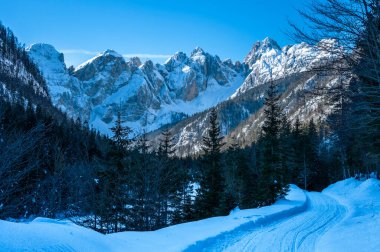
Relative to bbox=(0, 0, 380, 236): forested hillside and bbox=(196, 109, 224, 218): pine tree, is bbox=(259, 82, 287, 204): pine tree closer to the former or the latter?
bbox=(0, 0, 380, 236): forested hillside

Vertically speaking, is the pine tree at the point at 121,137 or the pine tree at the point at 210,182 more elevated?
the pine tree at the point at 121,137

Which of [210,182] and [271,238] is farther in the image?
[210,182]

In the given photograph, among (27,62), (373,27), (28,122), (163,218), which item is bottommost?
(163,218)

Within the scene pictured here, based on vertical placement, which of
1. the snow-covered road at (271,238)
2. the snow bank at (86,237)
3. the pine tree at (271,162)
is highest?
the pine tree at (271,162)

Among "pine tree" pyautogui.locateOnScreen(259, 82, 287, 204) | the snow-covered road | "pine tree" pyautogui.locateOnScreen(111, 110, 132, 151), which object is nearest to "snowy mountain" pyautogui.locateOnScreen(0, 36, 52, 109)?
"pine tree" pyautogui.locateOnScreen(111, 110, 132, 151)

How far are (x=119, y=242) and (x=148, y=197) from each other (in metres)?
13.4

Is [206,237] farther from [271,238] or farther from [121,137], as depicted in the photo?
[121,137]

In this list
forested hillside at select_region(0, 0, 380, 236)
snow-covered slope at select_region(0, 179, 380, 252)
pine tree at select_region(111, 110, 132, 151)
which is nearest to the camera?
snow-covered slope at select_region(0, 179, 380, 252)

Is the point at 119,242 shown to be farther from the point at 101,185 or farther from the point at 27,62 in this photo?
the point at 27,62

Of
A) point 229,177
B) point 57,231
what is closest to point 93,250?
point 57,231

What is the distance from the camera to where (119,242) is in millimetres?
6707

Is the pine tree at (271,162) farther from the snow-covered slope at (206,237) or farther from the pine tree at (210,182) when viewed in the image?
the snow-covered slope at (206,237)

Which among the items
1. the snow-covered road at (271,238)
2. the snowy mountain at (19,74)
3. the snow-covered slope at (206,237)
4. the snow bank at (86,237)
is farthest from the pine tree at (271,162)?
the snowy mountain at (19,74)

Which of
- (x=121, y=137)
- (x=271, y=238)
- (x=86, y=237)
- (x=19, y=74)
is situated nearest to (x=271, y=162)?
(x=121, y=137)
